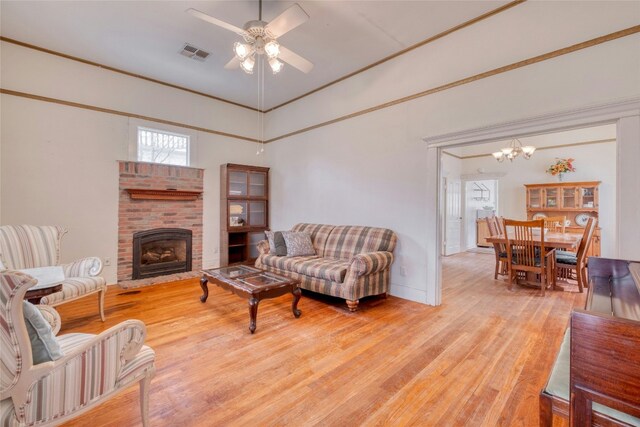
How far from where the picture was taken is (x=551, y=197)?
6617mm

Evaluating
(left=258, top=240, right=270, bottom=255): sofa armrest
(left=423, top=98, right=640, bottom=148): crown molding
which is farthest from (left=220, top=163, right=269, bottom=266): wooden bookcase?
(left=423, top=98, right=640, bottom=148): crown molding

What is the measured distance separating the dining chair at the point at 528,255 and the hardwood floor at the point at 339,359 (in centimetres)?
40

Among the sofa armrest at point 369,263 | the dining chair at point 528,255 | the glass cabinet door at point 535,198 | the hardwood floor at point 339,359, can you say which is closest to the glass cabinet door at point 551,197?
the glass cabinet door at point 535,198

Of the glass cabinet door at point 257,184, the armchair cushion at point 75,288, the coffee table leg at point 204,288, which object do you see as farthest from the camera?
the glass cabinet door at point 257,184

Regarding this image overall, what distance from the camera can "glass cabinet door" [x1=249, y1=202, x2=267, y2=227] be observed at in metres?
5.71

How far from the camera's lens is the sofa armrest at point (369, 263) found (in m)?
3.15

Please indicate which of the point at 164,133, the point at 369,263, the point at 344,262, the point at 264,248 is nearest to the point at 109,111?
the point at 164,133

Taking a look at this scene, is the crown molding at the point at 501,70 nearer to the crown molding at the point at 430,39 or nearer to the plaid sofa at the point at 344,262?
the crown molding at the point at 430,39

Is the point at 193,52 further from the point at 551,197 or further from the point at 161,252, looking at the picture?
the point at 551,197

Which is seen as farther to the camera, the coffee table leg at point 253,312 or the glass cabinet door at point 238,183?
the glass cabinet door at point 238,183

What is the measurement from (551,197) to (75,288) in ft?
29.5

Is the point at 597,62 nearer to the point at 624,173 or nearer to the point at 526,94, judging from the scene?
the point at 526,94

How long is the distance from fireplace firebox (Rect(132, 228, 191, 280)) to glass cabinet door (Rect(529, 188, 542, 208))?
8.01 meters

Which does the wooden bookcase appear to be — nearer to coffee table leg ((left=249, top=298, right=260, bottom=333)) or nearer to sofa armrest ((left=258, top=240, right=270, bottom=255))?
sofa armrest ((left=258, top=240, right=270, bottom=255))
